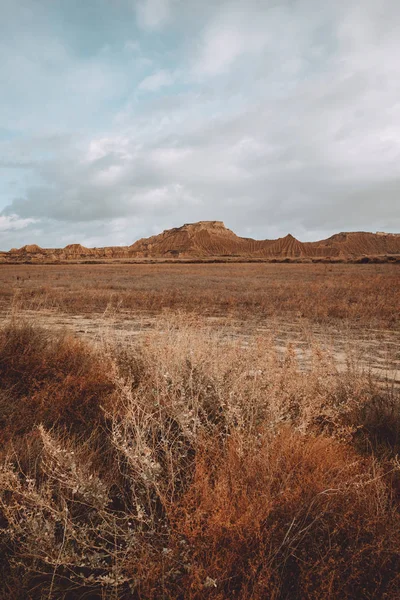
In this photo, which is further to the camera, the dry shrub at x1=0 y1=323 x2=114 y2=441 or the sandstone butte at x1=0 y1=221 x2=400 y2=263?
the sandstone butte at x1=0 y1=221 x2=400 y2=263

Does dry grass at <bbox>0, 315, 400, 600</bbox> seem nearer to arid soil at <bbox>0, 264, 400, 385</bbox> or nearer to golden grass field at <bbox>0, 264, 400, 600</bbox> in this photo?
golden grass field at <bbox>0, 264, 400, 600</bbox>

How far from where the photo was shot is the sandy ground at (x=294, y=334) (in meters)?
6.39

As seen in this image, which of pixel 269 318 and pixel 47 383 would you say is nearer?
pixel 47 383

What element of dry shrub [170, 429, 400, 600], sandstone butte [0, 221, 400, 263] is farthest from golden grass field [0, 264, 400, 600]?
sandstone butte [0, 221, 400, 263]

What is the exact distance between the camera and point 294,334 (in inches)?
361

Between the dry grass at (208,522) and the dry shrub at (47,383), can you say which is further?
the dry shrub at (47,383)

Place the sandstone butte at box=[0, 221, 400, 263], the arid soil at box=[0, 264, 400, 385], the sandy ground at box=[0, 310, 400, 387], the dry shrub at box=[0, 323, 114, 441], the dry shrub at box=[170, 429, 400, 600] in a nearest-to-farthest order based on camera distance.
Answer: the dry shrub at box=[170, 429, 400, 600], the dry shrub at box=[0, 323, 114, 441], the sandy ground at box=[0, 310, 400, 387], the arid soil at box=[0, 264, 400, 385], the sandstone butte at box=[0, 221, 400, 263]

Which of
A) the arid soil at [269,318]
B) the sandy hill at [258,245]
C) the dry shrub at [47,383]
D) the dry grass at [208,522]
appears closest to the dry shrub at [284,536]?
the dry grass at [208,522]

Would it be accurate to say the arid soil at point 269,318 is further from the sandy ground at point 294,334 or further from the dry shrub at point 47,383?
the dry shrub at point 47,383

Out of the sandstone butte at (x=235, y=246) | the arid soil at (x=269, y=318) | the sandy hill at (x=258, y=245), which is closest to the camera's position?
the arid soil at (x=269, y=318)

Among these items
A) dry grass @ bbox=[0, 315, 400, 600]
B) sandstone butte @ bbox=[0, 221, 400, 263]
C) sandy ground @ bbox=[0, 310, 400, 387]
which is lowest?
sandy ground @ bbox=[0, 310, 400, 387]

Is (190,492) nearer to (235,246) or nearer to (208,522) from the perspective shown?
(208,522)

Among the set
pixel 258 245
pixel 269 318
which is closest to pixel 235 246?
pixel 258 245

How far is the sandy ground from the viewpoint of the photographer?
21.0 ft
